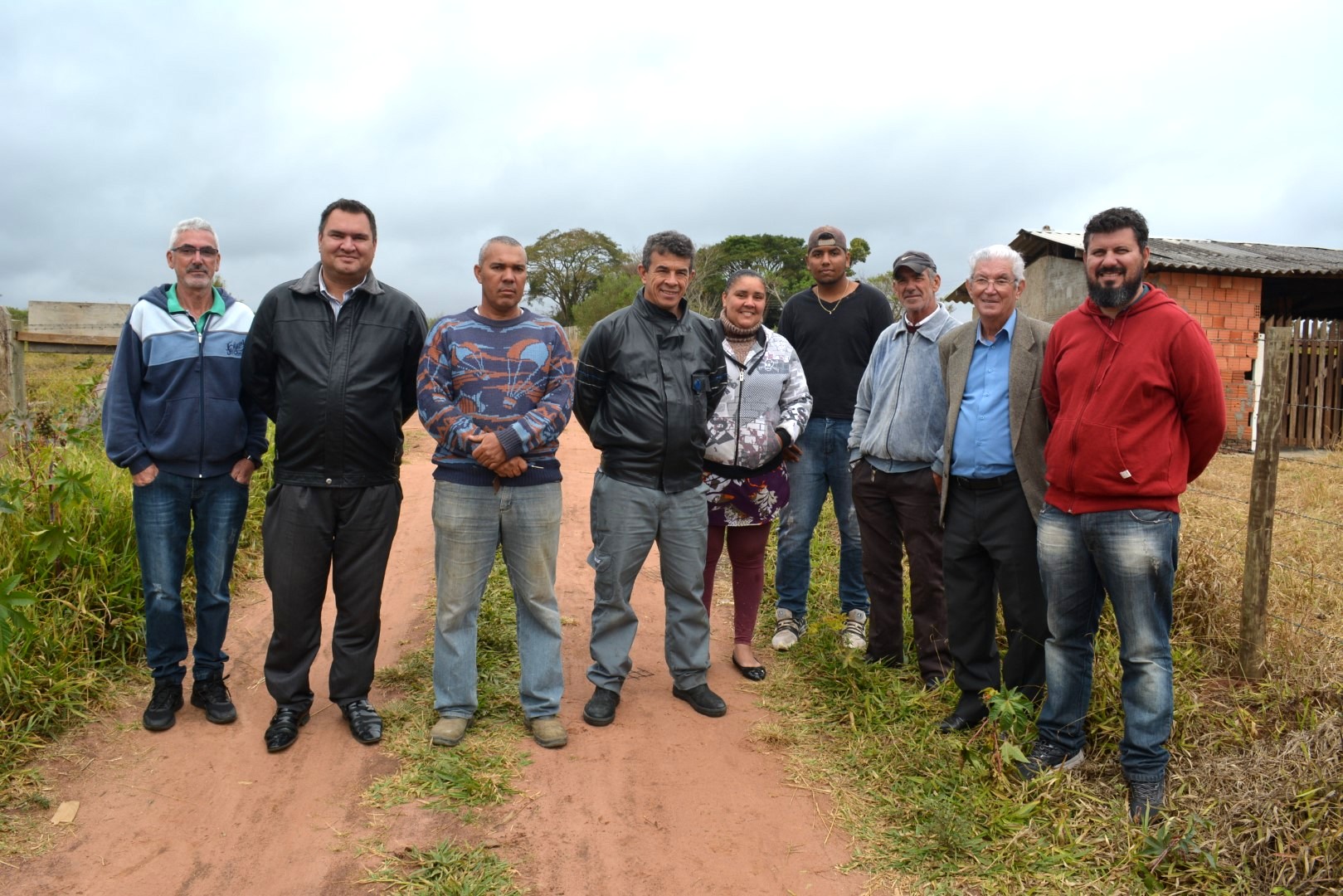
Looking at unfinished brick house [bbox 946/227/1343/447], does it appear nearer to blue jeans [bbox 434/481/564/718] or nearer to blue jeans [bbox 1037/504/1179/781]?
blue jeans [bbox 1037/504/1179/781]

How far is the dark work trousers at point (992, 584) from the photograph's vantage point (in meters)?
3.65

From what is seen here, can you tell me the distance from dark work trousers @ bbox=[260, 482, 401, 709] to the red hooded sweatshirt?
281 centimetres

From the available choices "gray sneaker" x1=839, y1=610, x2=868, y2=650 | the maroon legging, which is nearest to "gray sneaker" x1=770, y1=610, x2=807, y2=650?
"gray sneaker" x1=839, y1=610, x2=868, y2=650

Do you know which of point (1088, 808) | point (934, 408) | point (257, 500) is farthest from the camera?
point (257, 500)

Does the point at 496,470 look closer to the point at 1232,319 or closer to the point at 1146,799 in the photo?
the point at 1146,799

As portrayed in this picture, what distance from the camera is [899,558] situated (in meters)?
4.57

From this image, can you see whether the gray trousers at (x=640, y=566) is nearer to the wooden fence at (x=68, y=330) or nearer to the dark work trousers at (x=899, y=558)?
the dark work trousers at (x=899, y=558)

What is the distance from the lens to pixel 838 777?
3.64 metres

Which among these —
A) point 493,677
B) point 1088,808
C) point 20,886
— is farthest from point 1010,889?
point 20,886

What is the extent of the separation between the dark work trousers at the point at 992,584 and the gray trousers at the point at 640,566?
3.77 ft

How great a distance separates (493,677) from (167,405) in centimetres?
197

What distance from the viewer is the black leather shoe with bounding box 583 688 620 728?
4062 millimetres

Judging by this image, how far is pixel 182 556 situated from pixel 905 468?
3.37m

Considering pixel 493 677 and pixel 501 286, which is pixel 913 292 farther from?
pixel 493 677
